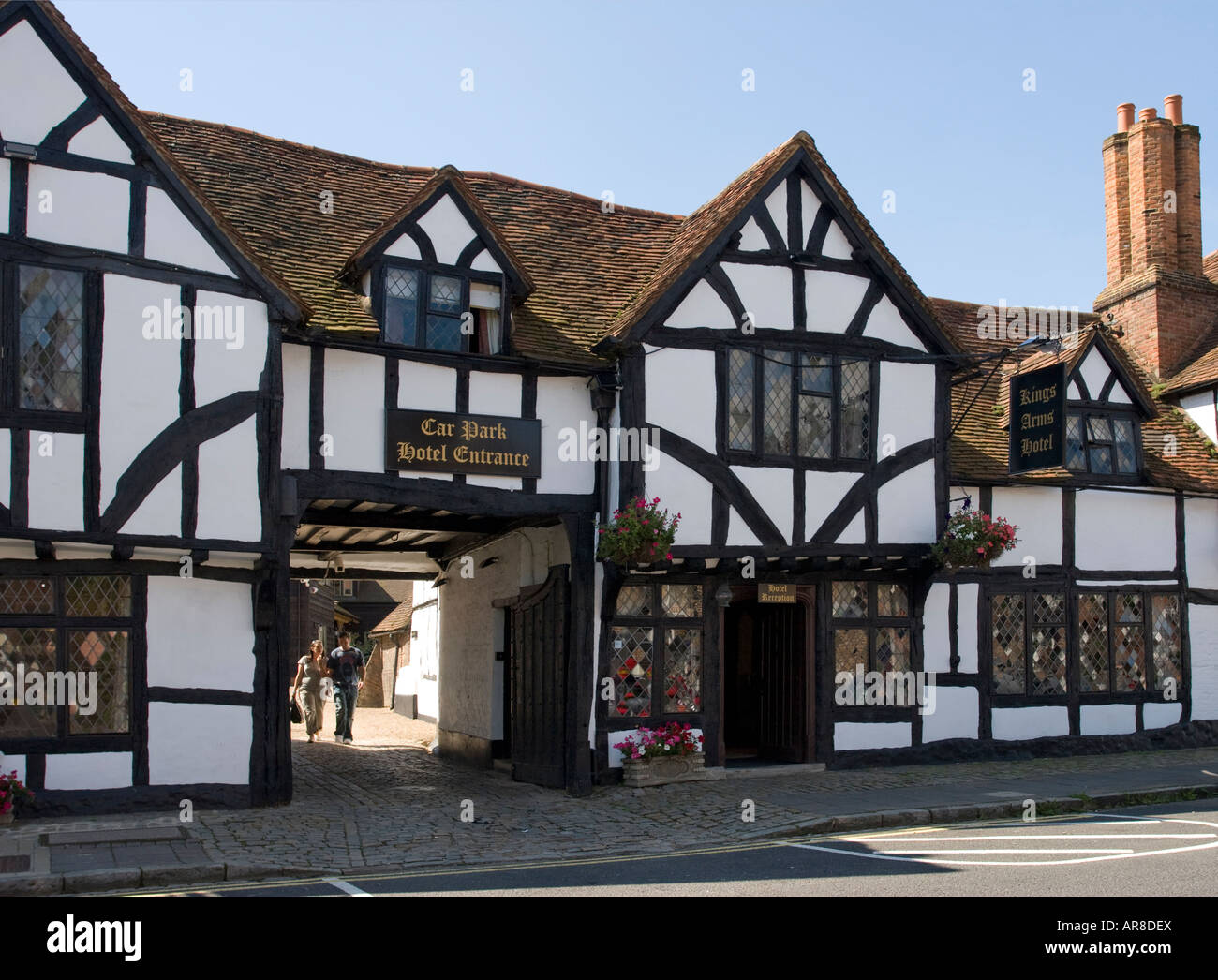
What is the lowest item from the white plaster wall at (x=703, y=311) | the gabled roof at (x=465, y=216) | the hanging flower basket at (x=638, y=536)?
the hanging flower basket at (x=638, y=536)

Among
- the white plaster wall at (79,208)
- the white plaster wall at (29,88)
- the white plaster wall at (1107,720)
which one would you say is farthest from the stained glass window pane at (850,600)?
the white plaster wall at (29,88)

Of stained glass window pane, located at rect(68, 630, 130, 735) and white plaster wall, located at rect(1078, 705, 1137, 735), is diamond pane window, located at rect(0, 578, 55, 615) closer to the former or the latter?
stained glass window pane, located at rect(68, 630, 130, 735)

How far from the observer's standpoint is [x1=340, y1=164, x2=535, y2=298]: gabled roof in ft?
46.4

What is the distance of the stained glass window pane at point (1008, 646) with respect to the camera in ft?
57.1

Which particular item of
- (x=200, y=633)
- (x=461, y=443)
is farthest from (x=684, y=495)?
(x=200, y=633)

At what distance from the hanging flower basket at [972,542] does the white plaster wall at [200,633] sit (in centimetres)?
882

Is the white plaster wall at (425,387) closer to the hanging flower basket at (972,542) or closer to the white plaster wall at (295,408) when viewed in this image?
the white plaster wall at (295,408)

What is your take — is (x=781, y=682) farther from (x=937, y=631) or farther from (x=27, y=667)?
(x=27, y=667)

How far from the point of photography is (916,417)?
16.5 metres

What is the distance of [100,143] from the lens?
1229cm

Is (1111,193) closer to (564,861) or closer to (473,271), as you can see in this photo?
(473,271)
